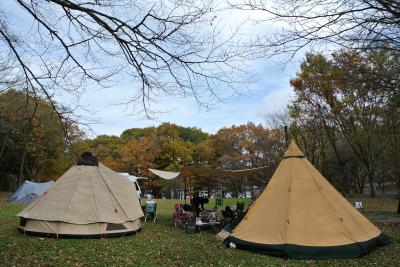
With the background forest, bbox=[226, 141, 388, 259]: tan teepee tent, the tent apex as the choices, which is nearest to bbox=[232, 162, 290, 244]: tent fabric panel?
bbox=[226, 141, 388, 259]: tan teepee tent

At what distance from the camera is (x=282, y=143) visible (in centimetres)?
3934

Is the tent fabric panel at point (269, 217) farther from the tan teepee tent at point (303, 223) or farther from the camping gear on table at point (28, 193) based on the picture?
the camping gear on table at point (28, 193)

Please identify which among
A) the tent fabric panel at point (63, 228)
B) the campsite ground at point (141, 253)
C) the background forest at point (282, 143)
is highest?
the background forest at point (282, 143)

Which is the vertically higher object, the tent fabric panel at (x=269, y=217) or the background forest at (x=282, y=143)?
the background forest at (x=282, y=143)

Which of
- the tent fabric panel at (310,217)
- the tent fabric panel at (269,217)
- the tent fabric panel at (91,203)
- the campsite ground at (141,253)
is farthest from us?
the tent fabric panel at (91,203)

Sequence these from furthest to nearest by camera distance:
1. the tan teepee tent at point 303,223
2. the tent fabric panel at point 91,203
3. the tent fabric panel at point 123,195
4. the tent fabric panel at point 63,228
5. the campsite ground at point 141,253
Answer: the tent fabric panel at point 123,195 → the tent fabric panel at point 91,203 → the tent fabric panel at point 63,228 → the tan teepee tent at point 303,223 → the campsite ground at point 141,253

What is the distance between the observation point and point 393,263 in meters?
8.55

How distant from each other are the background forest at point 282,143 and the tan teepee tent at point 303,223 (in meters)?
3.34

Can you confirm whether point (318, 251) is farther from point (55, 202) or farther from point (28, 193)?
point (28, 193)

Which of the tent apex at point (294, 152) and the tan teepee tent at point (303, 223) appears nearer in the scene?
the tan teepee tent at point (303, 223)

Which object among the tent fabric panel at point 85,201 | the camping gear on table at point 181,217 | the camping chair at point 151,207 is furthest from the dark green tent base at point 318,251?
the camping chair at point 151,207

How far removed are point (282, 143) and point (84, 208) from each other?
29.8 m

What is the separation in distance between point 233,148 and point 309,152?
9.11 metres

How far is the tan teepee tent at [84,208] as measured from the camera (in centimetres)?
1146
